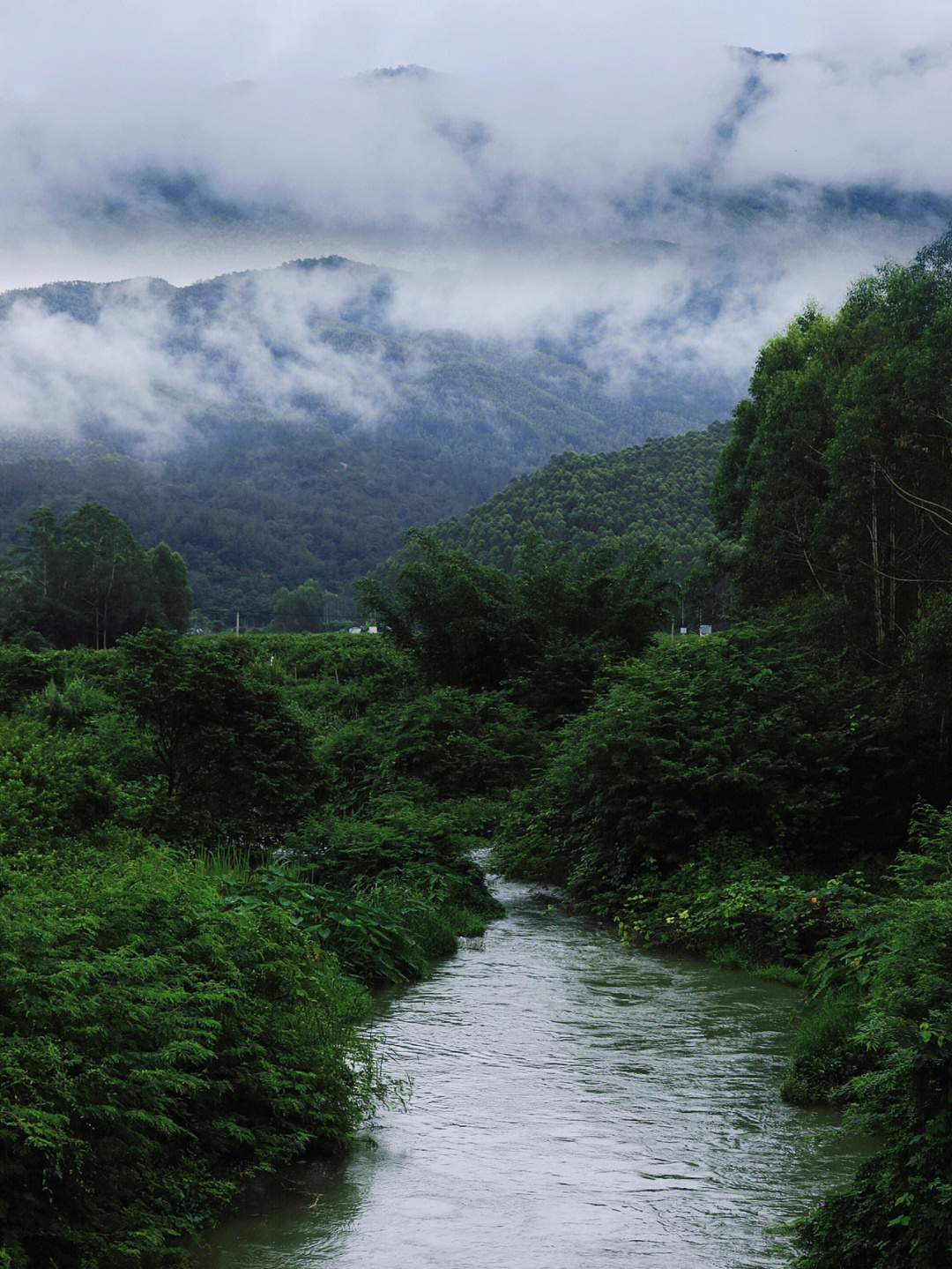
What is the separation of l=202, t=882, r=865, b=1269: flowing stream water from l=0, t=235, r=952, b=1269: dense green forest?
11.7 inches

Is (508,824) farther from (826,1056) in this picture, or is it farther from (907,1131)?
(907,1131)

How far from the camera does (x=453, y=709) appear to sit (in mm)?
25078

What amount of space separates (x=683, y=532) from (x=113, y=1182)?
69.0 metres

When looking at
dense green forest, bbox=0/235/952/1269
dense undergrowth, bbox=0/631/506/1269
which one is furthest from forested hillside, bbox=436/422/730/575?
dense undergrowth, bbox=0/631/506/1269

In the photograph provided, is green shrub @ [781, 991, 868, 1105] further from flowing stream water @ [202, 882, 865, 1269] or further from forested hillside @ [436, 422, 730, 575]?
forested hillside @ [436, 422, 730, 575]

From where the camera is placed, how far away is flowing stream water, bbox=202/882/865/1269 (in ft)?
17.1

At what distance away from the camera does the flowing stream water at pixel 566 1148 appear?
17.1 ft

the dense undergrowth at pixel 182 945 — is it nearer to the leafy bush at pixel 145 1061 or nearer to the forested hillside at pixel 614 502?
the leafy bush at pixel 145 1061

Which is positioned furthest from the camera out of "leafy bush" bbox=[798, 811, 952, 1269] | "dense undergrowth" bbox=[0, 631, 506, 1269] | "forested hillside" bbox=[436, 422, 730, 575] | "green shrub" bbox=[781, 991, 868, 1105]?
"forested hillside" bbox=[436, 422, 730, 575]

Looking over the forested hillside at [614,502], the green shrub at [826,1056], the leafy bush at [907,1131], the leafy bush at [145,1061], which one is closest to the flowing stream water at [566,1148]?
the green shrub at [826,1056]

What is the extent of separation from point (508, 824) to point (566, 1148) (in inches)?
439

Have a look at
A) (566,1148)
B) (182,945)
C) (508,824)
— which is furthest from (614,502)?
(182,945)

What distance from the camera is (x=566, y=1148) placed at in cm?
645

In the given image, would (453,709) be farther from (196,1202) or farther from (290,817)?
(196,1202)
